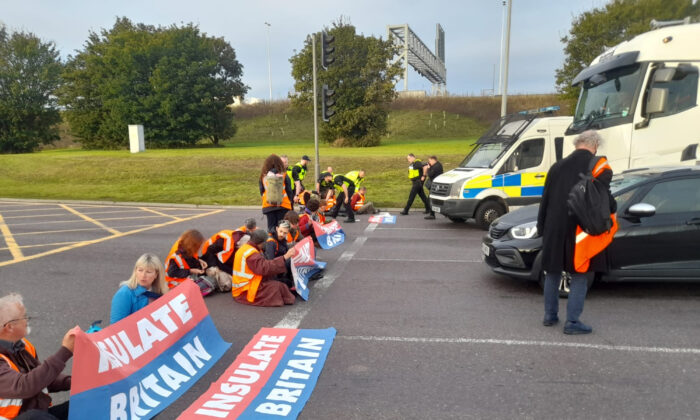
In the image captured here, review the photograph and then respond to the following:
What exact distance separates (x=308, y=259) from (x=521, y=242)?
2.88 meters

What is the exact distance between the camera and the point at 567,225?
4594mm

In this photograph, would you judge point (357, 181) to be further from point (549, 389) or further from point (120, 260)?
point (549, 389)

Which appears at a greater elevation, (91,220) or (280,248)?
(280,248)

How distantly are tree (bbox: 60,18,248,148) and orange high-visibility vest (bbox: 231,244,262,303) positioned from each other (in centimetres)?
4555

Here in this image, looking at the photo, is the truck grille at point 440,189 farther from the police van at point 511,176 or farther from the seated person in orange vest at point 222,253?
the seated person in orange vest at point 222,253

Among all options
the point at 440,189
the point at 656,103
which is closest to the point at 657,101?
the point at 656,103

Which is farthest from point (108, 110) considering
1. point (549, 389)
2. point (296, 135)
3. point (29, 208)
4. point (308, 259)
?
point (549, 389)

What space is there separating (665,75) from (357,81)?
3815 centimetres

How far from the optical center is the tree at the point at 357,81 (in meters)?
43.5

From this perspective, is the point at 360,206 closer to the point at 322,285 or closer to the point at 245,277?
the point at 322,285

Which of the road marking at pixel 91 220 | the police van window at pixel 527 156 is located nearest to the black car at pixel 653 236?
the police van window at pixel 527 156

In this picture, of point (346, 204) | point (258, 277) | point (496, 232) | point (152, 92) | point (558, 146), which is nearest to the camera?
point (258, 277)

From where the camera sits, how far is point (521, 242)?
5992 mm

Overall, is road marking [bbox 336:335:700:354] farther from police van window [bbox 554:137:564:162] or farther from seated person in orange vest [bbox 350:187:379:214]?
seated person in orange vest [bbox 350:187:379:214]
